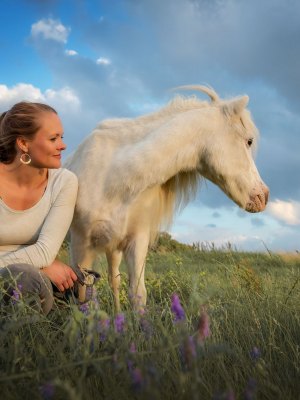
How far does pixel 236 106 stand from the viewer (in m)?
4.87

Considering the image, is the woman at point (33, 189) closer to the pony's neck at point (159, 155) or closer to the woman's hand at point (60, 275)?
the woman's hand at point (60, 275)

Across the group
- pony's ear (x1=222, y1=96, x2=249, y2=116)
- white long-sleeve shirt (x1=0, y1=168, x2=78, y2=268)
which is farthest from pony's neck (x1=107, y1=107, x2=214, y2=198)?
white long-sleeve shirt (x1=0, y1=168, x2=78, y2=268)

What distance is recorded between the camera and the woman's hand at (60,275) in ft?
10.4

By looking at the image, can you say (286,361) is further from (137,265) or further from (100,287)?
(100,287)

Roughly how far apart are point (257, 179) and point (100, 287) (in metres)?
2.04

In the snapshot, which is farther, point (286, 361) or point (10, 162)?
point (10, 162)

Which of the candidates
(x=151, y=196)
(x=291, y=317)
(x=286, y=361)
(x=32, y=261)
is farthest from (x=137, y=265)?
(x=286, y=361)

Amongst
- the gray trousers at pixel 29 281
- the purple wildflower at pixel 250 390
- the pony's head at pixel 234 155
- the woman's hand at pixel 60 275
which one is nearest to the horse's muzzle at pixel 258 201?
the pony's head at pixel 234 155

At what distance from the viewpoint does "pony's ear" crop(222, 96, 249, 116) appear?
4859 mm

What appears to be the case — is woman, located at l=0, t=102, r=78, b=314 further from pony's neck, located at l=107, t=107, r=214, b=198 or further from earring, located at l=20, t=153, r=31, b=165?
pony's neck, located at l=107, t=107, r=214, b=198

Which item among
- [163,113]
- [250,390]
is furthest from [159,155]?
[250,390]

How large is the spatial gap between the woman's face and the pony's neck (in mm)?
987

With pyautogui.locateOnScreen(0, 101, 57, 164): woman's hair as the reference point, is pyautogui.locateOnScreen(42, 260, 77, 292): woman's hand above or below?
below

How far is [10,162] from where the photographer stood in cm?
363
